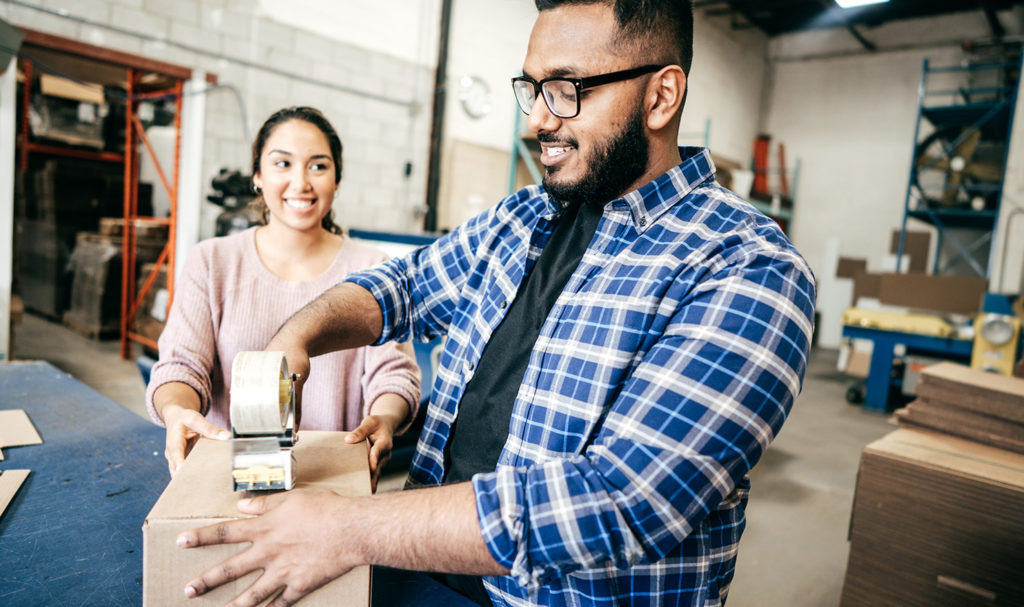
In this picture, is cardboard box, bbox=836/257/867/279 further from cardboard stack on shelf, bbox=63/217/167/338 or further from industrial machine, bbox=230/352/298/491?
industrial machine, bbox=230/352/298/491

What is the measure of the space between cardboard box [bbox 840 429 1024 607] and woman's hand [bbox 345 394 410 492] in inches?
59.3

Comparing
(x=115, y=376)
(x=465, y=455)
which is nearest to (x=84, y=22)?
(x=115, y=376)

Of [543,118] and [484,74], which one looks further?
[484,74]

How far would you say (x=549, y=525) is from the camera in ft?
2.43

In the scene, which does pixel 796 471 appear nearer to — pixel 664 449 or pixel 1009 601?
pixel 1009 601

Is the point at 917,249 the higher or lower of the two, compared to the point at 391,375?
higher

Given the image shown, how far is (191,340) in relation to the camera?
153cm

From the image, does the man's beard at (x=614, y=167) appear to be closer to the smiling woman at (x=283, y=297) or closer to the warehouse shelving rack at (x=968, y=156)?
the smiling woman at (x=283, y=297)

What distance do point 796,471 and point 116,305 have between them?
6.05 m

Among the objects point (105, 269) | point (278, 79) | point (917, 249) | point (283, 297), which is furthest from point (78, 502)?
point (917, 249)

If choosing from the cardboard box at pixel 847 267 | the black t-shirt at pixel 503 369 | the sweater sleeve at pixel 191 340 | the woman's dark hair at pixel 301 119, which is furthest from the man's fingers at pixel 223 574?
the cardboard box at pixel 847 267

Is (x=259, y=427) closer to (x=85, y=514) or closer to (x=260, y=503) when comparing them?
(x=260, y=503)

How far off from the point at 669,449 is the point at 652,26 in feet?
2.44

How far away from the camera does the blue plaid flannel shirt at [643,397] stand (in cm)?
75
